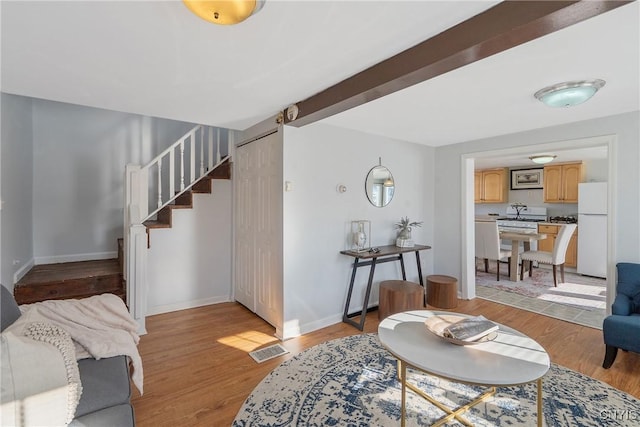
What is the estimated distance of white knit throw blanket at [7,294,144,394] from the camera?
5.31ft

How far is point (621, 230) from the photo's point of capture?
2795 millimetres

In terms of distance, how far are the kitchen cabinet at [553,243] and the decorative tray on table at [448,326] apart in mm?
4857

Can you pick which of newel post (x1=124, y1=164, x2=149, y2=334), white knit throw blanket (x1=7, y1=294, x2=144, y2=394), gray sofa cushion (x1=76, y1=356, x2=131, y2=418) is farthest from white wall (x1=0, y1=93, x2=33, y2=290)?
gray sofa cushion (x1=76, y1=356, x2=131, y2=418)

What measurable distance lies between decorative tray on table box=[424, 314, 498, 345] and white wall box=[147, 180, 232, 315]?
2834 mm

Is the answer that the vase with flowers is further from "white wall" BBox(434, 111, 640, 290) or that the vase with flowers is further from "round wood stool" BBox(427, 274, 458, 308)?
"white wall" BBox(434, 111, 640, 290)

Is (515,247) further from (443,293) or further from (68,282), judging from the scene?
(68,282)

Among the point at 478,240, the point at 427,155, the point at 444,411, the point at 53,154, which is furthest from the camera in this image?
the point at 478,240

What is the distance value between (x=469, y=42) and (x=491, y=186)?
6701mm

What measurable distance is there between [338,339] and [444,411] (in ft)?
3.95

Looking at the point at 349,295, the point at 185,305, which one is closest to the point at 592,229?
the point at 349,295

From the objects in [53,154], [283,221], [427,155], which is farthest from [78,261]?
[427,155]

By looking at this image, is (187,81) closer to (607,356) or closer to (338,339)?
(338,339)

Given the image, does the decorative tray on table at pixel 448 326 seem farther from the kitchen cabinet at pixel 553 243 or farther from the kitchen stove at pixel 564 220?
the kitchen stove at pixel 564 220

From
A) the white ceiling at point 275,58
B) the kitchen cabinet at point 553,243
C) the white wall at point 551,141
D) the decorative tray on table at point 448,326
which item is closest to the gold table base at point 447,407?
the decorative tray on table at point 448,326
